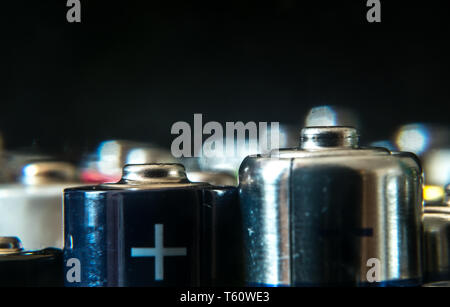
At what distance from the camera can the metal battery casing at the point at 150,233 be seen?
49 cm

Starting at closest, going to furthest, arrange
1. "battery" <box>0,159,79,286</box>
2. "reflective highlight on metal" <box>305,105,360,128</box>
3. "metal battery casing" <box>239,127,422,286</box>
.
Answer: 1. "metal battery casing" <box>239,127,422,286</box>
2. "battery" <box>0,159,79,286</box>
3. "reflective highlight on metal" <box>305,105,360,128</box>

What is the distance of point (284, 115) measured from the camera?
1.20m

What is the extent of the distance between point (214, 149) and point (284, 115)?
183 millimetres

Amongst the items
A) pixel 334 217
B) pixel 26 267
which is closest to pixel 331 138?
pixel 334 217

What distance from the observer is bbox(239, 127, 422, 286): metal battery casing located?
46 cm

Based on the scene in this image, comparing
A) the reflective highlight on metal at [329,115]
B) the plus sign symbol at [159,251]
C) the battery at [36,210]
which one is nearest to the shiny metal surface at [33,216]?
the battery at [36,210]

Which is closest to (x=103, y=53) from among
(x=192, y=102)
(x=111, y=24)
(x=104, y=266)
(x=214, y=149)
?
(x=111, y=24)

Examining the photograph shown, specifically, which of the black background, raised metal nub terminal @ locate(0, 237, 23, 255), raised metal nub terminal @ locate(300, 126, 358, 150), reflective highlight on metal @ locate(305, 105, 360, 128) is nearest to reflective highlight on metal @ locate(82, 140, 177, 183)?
the black background

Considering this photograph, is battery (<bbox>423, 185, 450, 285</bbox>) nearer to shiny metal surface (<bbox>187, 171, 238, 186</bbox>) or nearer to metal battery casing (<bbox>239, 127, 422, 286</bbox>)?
metal battery casing (<bbox>239, 127, 422, 286</bbox>)

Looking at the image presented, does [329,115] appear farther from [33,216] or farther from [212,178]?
[33,216]

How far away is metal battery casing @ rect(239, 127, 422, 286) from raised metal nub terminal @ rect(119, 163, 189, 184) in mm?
76

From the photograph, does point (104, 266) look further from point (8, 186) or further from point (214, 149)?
point (214, 149)

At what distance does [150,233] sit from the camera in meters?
0.49

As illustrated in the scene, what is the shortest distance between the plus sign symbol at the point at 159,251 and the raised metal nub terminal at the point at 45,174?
349mm
